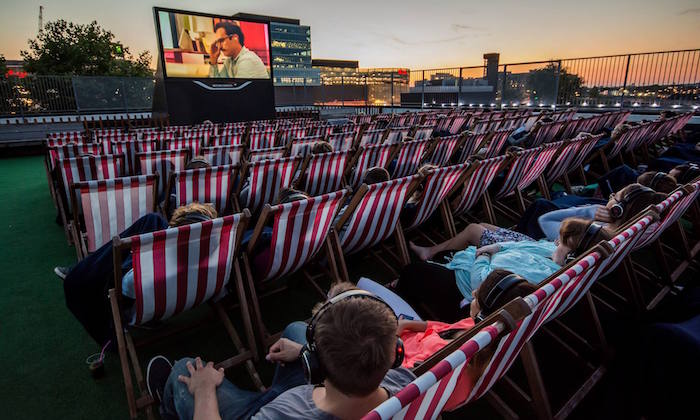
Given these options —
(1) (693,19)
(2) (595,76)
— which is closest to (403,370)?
(2) (595,76)

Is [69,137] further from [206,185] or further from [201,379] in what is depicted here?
[201,379]

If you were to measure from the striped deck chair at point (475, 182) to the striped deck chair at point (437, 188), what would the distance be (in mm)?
97

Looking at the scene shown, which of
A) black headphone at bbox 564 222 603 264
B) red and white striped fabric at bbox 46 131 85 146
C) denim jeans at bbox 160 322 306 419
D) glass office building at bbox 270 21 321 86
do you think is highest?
glass office building at bbox 270 21 321 86

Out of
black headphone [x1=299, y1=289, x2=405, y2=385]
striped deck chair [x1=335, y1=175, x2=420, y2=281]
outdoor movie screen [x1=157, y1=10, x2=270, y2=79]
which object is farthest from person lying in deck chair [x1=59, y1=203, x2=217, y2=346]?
outdoor movie screen [x1=157, y1=10, x2=270, y2=79]

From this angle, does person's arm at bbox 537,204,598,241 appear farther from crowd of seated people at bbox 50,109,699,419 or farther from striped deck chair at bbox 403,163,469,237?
striped deck chair at bbox 403,163,469,237

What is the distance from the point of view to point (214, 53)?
12391mm

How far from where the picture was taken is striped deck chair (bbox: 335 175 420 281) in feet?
7.38

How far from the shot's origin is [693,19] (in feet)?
37.9

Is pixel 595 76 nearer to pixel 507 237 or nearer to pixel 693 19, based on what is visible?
pixel 693 19

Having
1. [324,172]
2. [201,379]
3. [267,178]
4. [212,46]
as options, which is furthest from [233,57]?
[201,379]

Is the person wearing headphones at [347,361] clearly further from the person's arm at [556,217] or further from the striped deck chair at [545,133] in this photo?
the striped deck chair at [545,133]

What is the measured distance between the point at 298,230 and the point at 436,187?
120 centimetres

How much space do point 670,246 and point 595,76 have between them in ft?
28.6

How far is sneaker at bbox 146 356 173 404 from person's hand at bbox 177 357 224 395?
31 cm
